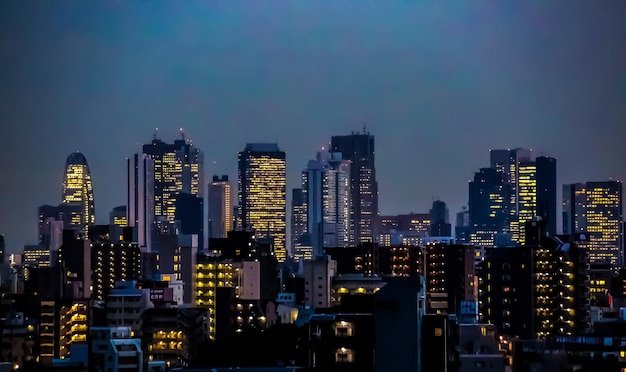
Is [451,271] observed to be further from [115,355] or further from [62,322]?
[115,355]

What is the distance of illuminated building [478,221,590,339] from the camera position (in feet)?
80.7

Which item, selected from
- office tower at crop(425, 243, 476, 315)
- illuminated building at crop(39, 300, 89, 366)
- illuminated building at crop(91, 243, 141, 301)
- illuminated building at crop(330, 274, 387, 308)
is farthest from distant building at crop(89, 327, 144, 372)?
illuminated building at crop(91, 243, 141, 301)

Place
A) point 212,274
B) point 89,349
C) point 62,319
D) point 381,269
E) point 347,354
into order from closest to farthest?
point 347,354 → point 89,349 → point 62,319 → point 212,274 → point 381,269

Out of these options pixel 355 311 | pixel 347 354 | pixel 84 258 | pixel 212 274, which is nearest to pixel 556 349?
pixel 355 311

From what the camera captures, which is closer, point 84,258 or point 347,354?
point 347,354

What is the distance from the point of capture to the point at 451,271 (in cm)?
3209

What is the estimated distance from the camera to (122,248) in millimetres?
33812

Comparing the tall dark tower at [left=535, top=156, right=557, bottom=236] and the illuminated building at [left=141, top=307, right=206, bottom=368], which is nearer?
the illuminated building at [left=141, top=307, right=206, bottom=368]

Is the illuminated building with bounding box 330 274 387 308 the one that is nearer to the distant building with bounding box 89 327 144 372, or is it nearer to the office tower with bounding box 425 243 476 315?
the office tower with bounding box 425 243 476 315

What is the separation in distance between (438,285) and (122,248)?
6793 mm

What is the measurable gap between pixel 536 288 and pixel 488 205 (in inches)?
991

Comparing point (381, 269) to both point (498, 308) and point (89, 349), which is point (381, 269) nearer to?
point (498, 308)

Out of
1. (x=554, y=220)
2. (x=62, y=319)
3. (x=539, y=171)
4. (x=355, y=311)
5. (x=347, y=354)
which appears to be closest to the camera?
(x=347, y=354)

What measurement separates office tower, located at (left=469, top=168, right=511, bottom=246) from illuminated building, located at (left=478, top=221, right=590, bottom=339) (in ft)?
70.5
